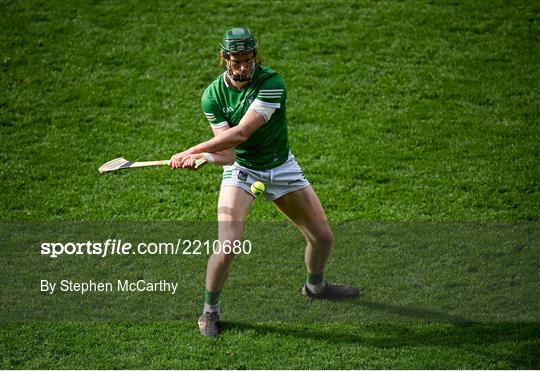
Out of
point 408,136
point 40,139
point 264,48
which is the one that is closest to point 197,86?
point 264,48

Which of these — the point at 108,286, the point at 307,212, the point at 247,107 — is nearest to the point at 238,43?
the point at 247,107

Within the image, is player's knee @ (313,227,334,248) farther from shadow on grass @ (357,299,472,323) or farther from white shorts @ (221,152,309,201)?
shadow on grass @ (357,299,472,323)

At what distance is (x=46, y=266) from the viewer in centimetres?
866

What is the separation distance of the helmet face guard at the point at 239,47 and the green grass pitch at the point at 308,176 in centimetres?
225

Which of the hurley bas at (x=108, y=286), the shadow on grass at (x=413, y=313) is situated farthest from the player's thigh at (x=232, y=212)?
the shadow on grass at (x=413, y=313)

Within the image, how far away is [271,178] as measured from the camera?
7.41 metres

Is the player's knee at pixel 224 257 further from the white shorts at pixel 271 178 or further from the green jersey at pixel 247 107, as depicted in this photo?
the green jersey at pixel 247 107

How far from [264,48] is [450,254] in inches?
193

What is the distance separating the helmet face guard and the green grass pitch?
2.25 meters

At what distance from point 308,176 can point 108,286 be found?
115 inches

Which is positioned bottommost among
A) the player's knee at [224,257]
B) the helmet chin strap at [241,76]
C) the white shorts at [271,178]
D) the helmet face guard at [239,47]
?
the player's knee at [224,257]

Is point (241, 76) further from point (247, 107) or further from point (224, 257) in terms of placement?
point (224, 257)

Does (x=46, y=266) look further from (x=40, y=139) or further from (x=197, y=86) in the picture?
(x=197, y=86)

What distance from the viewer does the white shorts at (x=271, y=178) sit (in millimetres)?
7406
